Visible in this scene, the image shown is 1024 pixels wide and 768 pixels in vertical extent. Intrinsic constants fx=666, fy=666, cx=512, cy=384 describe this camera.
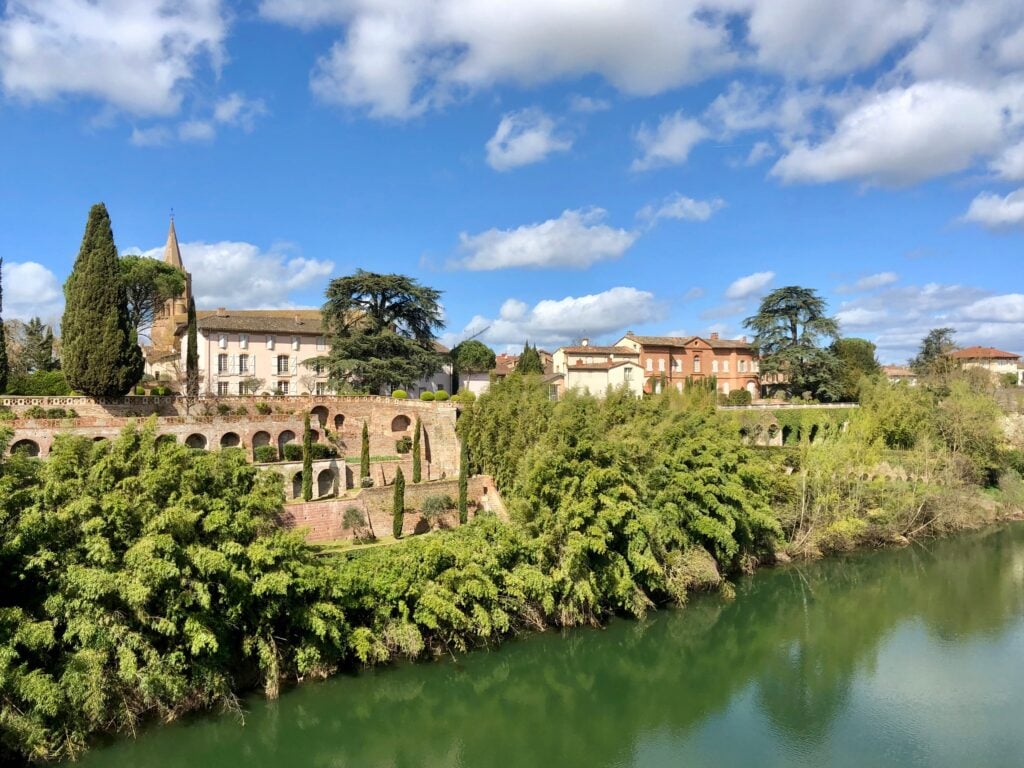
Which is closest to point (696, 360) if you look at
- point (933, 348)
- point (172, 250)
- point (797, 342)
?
point (797, 342)

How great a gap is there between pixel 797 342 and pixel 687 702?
3934cm

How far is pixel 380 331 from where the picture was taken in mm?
40688

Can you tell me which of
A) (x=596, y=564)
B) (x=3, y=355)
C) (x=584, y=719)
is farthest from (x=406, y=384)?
(x=584, y=719)

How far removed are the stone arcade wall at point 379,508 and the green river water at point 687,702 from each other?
7.36m

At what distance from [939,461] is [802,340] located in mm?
18401

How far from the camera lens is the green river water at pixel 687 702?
15367mm

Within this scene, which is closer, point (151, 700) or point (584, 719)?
point (151, 700)

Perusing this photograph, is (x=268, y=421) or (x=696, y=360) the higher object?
(x=696, y=360)

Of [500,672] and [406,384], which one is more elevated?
[406,384]

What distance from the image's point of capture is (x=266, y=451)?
1190 inches

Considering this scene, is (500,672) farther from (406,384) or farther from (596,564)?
(406,384)

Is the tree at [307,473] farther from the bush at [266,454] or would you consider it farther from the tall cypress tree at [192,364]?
the tall cypress tree at [192,364]

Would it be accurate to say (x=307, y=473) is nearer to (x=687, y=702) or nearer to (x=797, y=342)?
(x=687, y=702)

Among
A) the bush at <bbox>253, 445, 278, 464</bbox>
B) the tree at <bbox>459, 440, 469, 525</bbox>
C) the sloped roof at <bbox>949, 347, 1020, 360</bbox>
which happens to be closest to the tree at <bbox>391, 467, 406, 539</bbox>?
the tree at <bbox>459, 440, 469, 525</bbox>
